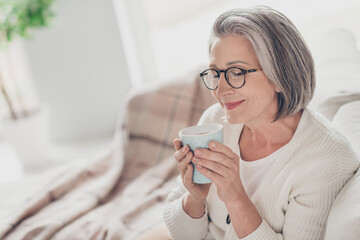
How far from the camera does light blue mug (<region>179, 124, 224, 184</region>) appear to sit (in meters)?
0.86

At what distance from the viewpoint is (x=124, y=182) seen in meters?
1.94

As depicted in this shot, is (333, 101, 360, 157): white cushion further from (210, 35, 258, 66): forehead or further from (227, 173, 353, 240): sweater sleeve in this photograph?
(210, 35, 258, 66): forehead

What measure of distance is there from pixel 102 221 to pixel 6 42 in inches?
67.9

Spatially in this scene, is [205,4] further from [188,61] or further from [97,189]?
[97,189]

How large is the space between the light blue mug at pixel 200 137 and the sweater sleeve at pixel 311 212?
222 mm

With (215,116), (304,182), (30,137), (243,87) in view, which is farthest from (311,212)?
(30,137)

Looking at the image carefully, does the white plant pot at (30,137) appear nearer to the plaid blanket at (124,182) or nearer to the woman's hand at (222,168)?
the plaid blanket at (124,182)

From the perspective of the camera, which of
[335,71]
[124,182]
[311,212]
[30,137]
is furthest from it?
[30,137]

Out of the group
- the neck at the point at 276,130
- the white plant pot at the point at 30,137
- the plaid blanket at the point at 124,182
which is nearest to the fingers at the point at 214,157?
the neck at the point at 276,130

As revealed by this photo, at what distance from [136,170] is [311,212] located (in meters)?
1.22

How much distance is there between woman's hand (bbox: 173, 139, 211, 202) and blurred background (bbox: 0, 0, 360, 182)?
1951mm

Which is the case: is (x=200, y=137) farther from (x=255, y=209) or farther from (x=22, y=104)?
(x=22, y=104)

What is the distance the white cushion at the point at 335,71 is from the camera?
4.27 feet

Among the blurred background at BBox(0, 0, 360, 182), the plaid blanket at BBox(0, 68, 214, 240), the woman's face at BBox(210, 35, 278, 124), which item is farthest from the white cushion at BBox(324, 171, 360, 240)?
the blurred background at BBox(0, 0, 360, 182)
